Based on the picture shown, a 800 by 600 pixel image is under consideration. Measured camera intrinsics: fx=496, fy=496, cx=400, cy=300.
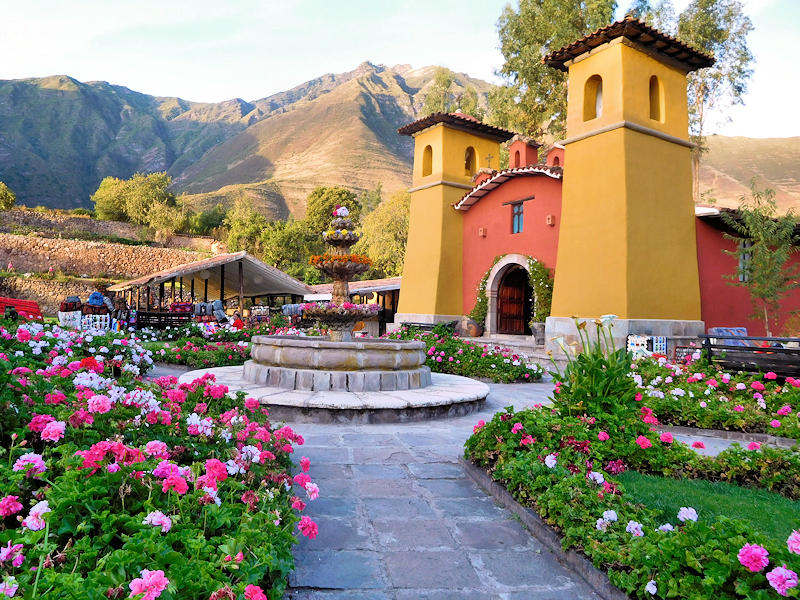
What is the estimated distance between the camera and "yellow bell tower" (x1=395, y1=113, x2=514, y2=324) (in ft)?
58.3

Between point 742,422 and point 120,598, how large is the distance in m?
6.64

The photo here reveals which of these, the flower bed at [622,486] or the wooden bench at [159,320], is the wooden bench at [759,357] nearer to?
the flower bed at [622,486]

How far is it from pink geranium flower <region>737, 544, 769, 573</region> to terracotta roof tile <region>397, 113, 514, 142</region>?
1694cm

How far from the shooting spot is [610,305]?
11.8 m

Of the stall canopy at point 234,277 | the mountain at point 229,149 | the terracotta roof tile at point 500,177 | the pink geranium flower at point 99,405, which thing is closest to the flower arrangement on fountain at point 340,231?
the terracotta roof tile at point 500,177

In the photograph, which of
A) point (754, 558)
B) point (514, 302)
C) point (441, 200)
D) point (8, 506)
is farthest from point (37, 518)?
point (441, 200)

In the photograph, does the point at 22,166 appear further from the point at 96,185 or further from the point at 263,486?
the point at 263,486

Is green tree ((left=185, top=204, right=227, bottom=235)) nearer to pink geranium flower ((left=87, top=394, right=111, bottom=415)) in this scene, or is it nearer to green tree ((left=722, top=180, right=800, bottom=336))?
green tree ((left=722, top=180, right=800, bottom=336))

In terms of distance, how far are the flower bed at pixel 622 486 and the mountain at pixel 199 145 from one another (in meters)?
78.7

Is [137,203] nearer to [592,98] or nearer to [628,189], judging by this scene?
[592,98]

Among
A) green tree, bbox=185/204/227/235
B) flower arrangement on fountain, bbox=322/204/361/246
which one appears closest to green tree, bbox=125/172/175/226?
green tree, bbox=185/204/227/235

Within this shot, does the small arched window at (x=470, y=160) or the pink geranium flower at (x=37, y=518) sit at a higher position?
the small arched window at (x=470, y=160)

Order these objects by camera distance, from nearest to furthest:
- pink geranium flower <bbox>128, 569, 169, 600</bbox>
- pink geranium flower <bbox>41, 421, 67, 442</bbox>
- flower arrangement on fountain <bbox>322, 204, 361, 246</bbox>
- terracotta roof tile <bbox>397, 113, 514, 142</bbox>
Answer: pink geranium flower <bbox>128, 569, 169, 600</bbox> → pink geranium flower <bbox>41, 421, 67, 442</bbox> → flower arrangement on fountain <bbox>322, 204, 361, 246</bbox> → terracotta roof tile <bbox>397, 113, 514, 142</bbox>

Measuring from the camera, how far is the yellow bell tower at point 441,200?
700 inches
